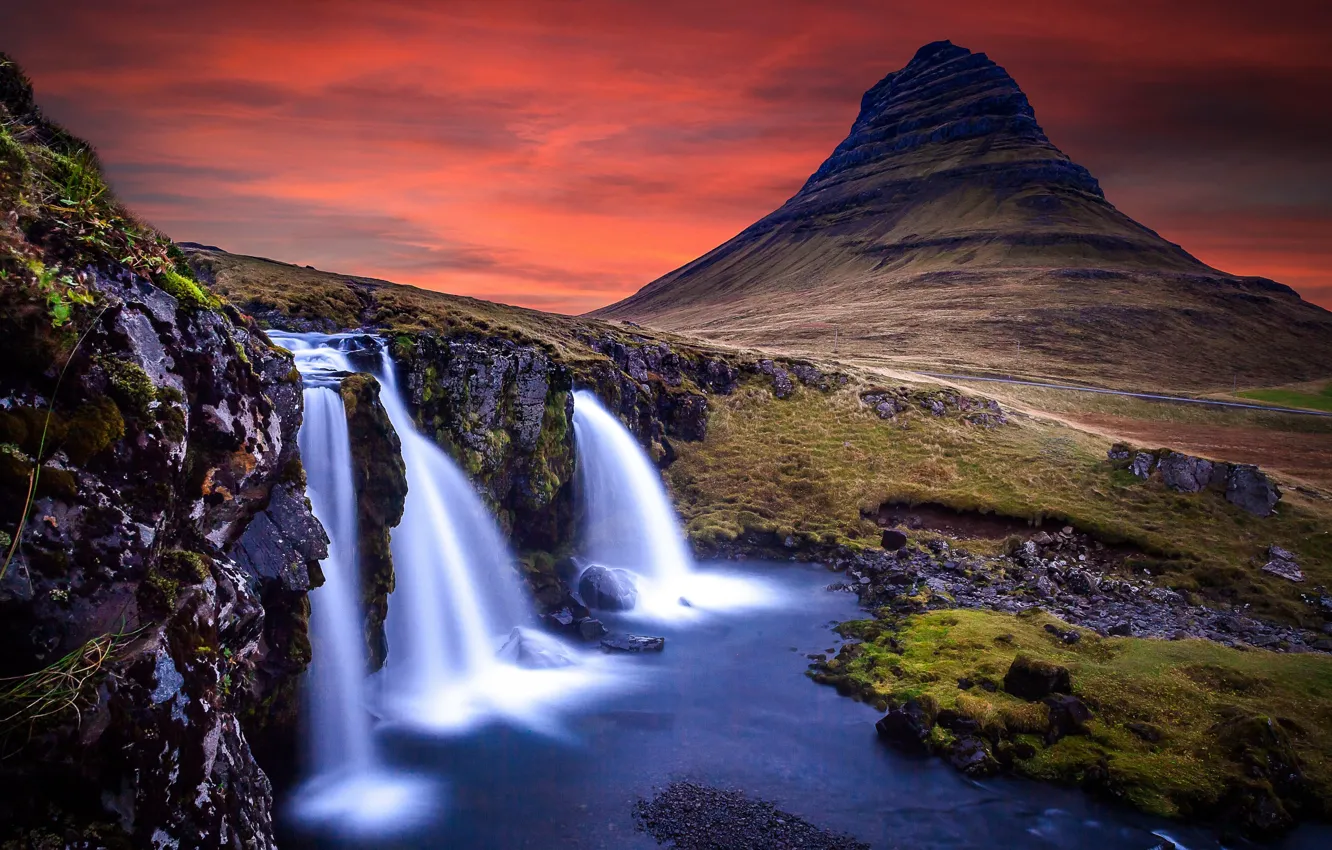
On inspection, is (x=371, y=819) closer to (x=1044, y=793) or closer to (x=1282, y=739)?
(x=1044, y=793)

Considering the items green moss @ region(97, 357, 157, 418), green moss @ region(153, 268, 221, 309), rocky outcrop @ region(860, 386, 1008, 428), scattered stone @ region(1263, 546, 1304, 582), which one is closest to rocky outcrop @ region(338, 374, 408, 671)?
green moss @ region(153, 268, 221, 309)

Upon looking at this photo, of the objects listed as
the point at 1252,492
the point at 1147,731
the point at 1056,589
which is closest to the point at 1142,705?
the point at 1147,731

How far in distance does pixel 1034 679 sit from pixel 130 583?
20.9 m

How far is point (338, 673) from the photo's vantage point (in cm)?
1817

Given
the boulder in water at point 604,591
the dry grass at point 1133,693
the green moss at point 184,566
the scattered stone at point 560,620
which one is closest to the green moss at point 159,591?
the green moss at point 184,566

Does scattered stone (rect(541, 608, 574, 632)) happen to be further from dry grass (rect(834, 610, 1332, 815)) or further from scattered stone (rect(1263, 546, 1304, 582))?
scattered stone (rect(1263, 546, 1304, 582))

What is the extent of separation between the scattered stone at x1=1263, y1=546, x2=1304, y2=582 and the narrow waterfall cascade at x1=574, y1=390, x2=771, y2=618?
74.1 feet

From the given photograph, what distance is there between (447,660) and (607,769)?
25.4ft

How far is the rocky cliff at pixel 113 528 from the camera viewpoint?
23.2 feet

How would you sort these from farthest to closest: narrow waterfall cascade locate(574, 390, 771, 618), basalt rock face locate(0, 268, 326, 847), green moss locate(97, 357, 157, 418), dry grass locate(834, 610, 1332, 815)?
1. narrow waterfall cascade locate(574, 390, 771, 618)
2. dry grass locate(834, 610, 1332, 815)
3. green moss locate(97, 357, 157, 418)
4. basalt rock face locate(0, 268, 326, 847)

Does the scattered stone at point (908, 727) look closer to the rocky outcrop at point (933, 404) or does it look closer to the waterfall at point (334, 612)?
the waterfall at point (334, 612)

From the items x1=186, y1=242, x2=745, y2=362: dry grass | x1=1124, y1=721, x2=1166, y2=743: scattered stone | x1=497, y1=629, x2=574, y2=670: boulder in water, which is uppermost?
x1=186, y1=242, x2=745, y2=362: dry grass

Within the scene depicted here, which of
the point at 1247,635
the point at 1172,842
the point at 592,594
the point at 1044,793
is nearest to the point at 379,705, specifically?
the point at 592,594

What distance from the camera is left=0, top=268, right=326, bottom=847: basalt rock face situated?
7059 mm
